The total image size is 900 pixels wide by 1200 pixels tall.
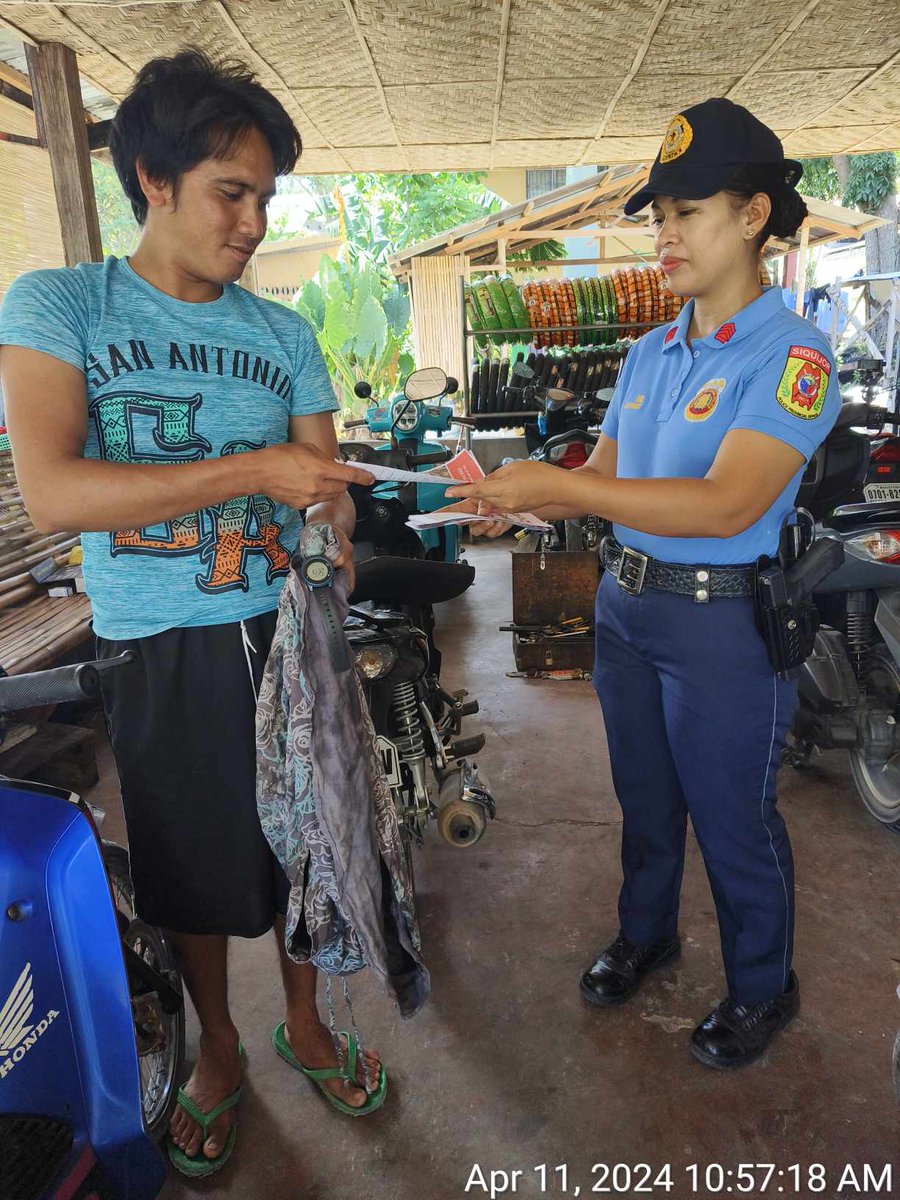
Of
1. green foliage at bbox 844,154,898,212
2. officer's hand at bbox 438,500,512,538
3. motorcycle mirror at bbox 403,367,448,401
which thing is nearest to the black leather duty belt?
officer's hand at bbox 438,500,512,538

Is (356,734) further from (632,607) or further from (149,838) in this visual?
(632,607)

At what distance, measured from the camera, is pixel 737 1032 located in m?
1.70

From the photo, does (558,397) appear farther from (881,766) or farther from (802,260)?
(802,260)

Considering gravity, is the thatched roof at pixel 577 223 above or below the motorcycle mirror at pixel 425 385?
above

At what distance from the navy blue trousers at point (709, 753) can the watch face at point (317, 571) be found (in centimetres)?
65

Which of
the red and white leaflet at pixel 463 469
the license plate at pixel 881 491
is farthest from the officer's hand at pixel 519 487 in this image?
the license plate at pixel 881 491

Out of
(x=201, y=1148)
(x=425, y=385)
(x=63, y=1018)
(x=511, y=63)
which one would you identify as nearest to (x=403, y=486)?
(x=425, y=385)

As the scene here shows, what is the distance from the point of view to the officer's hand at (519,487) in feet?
4.45

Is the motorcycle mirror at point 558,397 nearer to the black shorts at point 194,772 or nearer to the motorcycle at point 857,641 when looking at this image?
the motorcycle at point 857,641

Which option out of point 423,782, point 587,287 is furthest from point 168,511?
point 587,287

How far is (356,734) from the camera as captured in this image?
1392 mm

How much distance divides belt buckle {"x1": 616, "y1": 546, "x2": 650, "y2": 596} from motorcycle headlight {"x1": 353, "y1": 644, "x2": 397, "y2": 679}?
0.70 m

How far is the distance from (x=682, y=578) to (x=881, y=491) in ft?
6.88

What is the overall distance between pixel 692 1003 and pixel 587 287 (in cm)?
556
